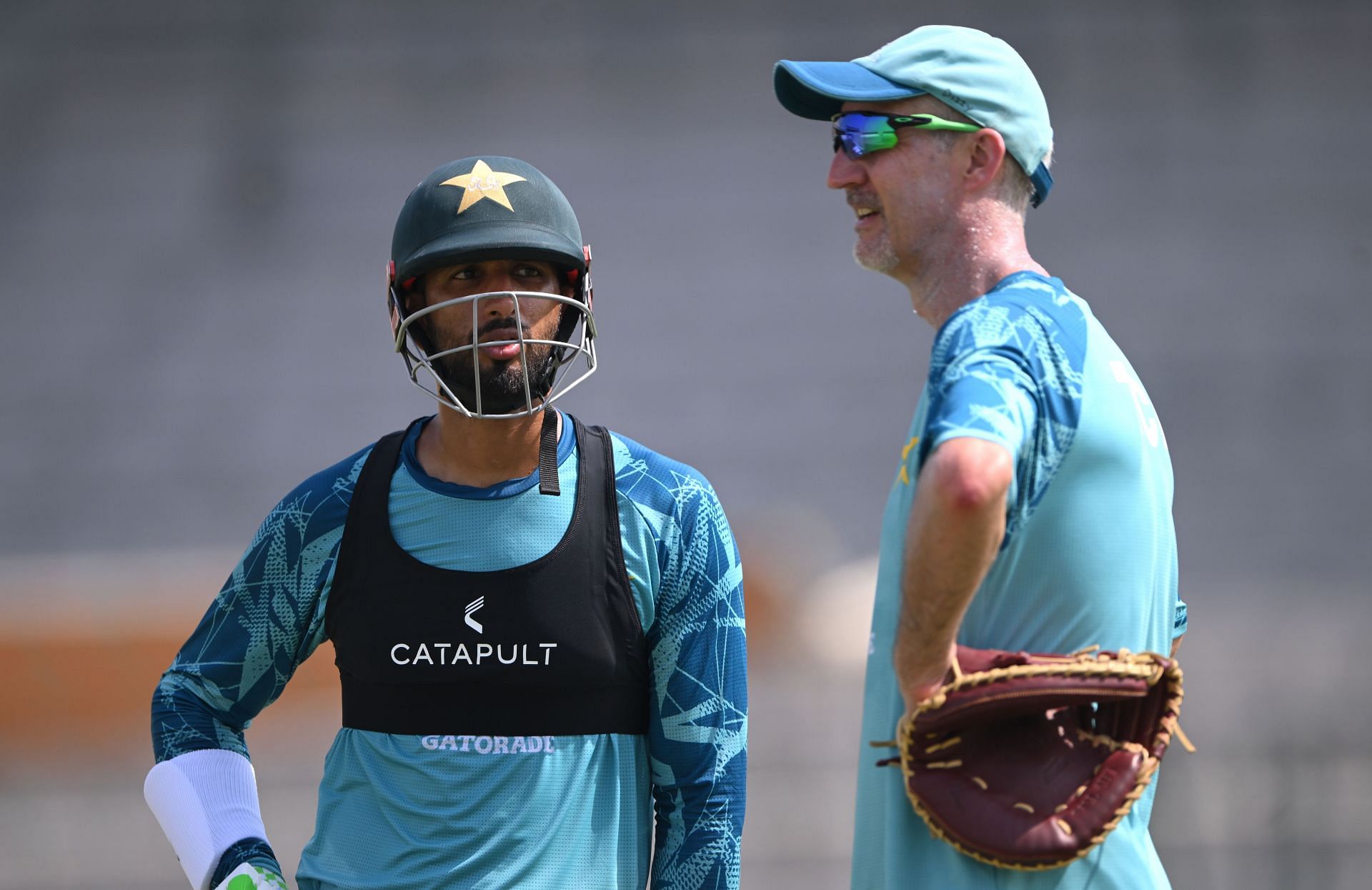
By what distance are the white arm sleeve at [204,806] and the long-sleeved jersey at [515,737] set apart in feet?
0.10

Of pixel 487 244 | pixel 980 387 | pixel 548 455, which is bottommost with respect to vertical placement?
pixel 980 387

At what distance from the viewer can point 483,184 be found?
1.97m

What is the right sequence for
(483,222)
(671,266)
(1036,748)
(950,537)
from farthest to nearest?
1. (671,266)
2. (483,222)
3. (1036,748)
4. (950,537)

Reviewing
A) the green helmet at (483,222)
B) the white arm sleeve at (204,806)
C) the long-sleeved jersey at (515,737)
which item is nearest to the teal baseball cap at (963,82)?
the green helmet at (483,222)

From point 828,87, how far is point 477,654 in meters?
0.83

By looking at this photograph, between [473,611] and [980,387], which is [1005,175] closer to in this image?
[980,387]

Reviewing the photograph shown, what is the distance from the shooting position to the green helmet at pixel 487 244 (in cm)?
190

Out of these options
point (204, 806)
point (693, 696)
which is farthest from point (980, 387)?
point (204, 806)

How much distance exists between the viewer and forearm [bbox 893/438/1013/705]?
1.27 m

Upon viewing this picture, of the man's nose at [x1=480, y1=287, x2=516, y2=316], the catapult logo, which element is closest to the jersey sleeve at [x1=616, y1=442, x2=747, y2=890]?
the catapult logo

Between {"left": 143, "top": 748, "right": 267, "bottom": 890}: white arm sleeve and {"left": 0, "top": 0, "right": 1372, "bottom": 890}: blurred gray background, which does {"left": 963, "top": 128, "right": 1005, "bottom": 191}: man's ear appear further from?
{"left": 0, "top": 0, "right": 1372, "bottom": 890}: blurred gray background

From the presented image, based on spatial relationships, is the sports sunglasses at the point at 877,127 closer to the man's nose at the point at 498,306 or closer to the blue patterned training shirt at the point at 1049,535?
the blue patterned training shirt at the point at 1049,535

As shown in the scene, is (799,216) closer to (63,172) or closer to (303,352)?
(303,352)

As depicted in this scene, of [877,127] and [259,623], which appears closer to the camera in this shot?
[877,127]
